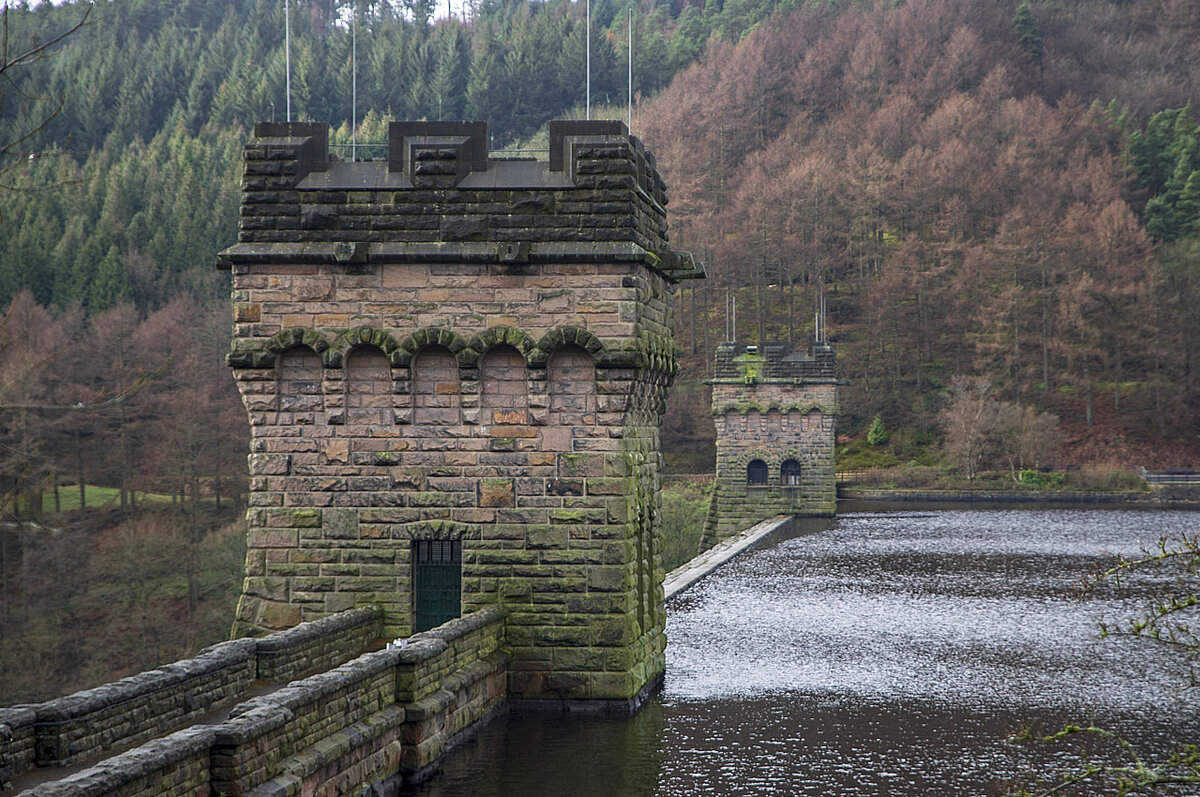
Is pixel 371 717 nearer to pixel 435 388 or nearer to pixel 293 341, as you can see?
pixel 435 388

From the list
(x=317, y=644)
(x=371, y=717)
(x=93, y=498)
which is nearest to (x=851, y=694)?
(x=317, y=644)

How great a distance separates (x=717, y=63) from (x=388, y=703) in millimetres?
96332

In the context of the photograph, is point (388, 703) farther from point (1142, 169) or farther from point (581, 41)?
point (581, 41)

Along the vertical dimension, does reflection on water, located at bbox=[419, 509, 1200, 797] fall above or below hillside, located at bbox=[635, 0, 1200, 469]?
below

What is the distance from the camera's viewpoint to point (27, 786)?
811 cm

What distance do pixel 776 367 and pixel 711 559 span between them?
50.5 ft

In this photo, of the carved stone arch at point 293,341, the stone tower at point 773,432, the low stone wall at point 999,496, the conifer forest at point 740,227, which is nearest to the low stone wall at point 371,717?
the carved stone arch at point 293,341

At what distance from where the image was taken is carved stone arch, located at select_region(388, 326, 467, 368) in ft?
44.4

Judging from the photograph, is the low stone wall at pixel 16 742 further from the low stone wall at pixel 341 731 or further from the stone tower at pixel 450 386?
the stone tower at pixel 450 386

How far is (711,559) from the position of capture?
30.7 meters

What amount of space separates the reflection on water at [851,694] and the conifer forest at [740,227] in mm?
24512

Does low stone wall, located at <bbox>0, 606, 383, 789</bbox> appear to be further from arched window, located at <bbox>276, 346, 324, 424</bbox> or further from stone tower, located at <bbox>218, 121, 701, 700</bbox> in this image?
arched window, located at <bbox>276, 346, 324, 424</bbox>

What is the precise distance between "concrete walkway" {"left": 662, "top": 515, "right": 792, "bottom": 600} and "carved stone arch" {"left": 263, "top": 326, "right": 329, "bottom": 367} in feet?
26.4

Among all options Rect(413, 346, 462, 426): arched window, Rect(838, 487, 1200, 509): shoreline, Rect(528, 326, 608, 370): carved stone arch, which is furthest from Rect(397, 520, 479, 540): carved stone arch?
Rect(838, 487, 1200, 509): shoreline
